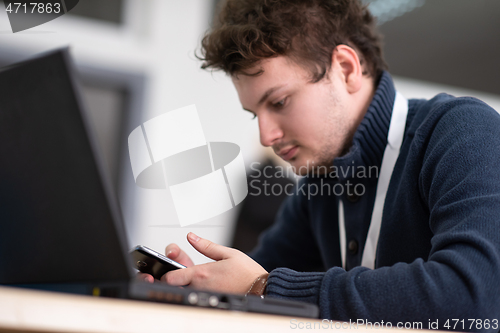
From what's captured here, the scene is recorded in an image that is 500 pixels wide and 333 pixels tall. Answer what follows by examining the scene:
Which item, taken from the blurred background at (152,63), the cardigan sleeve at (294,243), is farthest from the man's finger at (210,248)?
the blurred background at (152,63)

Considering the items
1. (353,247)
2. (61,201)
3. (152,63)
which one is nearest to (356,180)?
(353,247)

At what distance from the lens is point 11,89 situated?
0.44m

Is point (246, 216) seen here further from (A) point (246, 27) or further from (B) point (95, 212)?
(B) point (95, 212)

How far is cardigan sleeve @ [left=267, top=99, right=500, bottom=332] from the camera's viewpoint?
0.54 metres

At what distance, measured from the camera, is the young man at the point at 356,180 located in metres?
0.56

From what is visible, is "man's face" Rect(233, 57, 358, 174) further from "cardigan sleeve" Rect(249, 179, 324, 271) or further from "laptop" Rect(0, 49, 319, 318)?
"laptop" Rect(0, 49, 319, 318)

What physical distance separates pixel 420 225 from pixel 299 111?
409mm

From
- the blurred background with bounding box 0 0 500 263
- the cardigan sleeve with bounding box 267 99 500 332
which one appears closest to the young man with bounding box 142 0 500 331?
the cardigan sleeve with bounding box 267 99 500 332

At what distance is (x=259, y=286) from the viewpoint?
2.06ft

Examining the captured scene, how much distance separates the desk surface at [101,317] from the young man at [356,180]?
0.82 ft

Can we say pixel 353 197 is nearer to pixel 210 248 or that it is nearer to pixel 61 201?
pixel 210 248

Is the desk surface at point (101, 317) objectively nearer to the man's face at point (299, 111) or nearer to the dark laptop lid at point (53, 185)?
the dark laptop lid at point (53, 185)

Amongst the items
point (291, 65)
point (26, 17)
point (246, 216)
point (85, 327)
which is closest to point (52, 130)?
point (85, 327)

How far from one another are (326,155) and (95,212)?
0.85m
